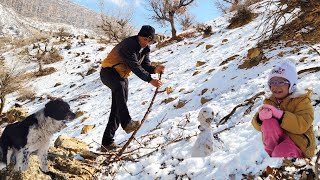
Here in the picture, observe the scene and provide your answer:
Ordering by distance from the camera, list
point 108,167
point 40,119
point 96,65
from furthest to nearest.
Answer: point 96,65
point 108,167
point 40,119

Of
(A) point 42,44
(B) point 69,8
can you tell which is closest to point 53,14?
(B) point 69,8

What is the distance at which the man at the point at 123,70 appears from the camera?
432 centimetres

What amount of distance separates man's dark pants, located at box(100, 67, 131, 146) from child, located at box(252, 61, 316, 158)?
2.24 m

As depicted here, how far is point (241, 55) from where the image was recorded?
8.99m

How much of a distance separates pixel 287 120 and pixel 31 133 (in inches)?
91.0

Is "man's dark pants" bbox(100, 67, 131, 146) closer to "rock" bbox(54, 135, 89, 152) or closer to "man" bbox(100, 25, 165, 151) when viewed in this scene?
"man" bbox(100, 25, 165, 151)

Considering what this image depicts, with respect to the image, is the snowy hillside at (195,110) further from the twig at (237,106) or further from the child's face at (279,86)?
the child's face at (279,86)

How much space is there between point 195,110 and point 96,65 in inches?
572

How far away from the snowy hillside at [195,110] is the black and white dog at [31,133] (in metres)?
1.15

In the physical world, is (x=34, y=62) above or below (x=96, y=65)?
above

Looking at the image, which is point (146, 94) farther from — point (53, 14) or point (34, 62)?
point (53, 14)

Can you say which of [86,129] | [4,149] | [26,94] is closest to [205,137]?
[4,149]

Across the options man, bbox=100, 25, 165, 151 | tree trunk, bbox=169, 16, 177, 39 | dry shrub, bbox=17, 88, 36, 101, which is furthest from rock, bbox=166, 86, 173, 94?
tree trunk, bbox=169, 16, 177, 39

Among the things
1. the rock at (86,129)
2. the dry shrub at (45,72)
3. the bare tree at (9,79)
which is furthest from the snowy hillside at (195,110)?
the dry shrub at (45,72)
